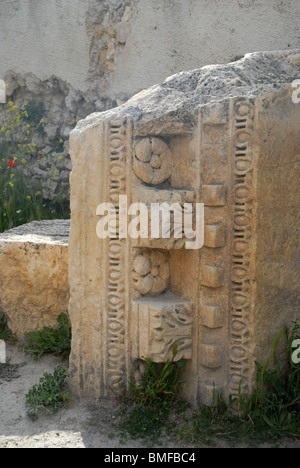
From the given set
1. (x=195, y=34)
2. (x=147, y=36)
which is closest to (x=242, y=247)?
(x=195, y=34)

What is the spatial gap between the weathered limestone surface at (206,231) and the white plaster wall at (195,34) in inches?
78.8

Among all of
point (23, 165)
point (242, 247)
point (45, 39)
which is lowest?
point (242, 247)

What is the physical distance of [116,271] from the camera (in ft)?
9.78

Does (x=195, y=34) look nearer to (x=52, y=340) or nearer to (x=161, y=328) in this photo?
(x=52, y=340)

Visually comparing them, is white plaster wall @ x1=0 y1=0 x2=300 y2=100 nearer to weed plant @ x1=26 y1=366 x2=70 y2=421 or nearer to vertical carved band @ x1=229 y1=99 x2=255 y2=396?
vertical carved band @ x1=229 y1=99 x2=255 y2=396

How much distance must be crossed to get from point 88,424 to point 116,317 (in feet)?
2.04

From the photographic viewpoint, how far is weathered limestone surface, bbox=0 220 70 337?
12.3ft

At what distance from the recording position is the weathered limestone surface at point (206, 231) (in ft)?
9.13

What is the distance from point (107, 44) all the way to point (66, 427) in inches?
178

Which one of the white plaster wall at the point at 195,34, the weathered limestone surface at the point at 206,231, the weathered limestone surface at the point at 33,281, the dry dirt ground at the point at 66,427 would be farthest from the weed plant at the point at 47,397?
the white plaster wall at the point at 195,34

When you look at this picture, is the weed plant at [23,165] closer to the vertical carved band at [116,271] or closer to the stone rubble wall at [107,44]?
the stone rubble wall at [107,44]

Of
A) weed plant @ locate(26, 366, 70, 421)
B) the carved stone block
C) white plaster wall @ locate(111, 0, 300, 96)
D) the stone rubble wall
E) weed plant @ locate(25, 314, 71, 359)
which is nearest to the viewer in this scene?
the carved stone block

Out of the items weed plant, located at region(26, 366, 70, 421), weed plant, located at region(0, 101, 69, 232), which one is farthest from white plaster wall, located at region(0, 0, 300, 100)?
weed plant, located at region(26, 366, 70, 421)

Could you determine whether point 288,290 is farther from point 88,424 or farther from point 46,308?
point 46,308
